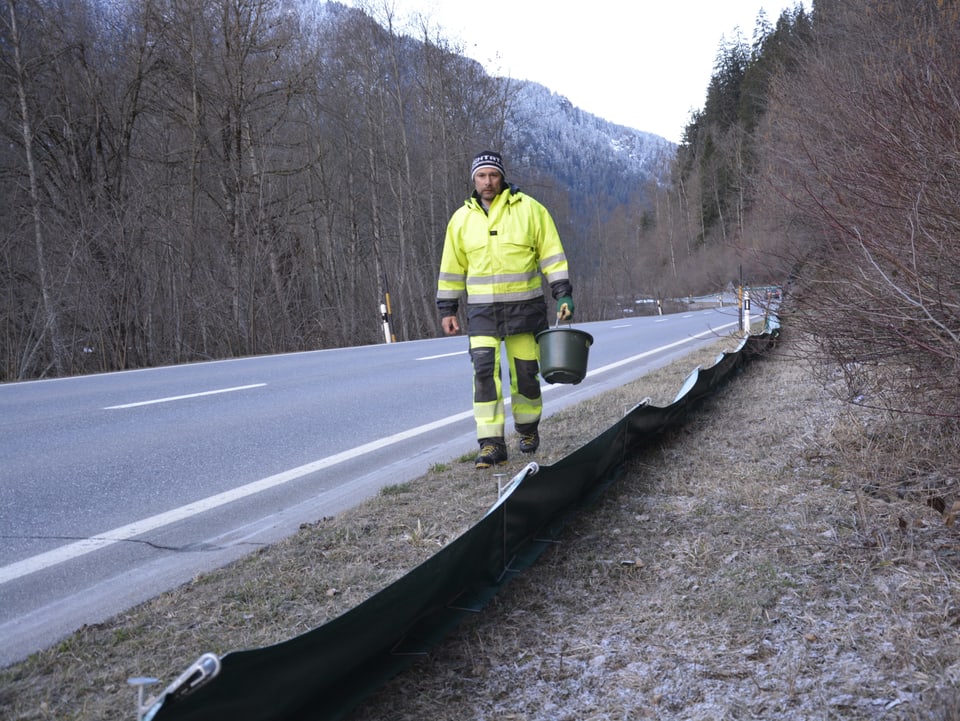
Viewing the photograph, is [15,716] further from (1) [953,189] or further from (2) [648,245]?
(2) [648,245]

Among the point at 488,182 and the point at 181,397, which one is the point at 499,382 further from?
the point at 181,397

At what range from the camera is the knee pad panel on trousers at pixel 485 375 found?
15.6 feet

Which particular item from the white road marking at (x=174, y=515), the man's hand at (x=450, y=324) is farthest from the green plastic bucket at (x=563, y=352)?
the white road marking at (x=174, y=515)

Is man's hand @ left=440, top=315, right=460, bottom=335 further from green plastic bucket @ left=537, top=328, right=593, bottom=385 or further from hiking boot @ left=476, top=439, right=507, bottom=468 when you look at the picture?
hiking boot @ left=476, top=439, right=507, bottom=468

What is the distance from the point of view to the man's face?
472cm

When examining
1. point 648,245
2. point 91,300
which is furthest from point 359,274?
point 648,245

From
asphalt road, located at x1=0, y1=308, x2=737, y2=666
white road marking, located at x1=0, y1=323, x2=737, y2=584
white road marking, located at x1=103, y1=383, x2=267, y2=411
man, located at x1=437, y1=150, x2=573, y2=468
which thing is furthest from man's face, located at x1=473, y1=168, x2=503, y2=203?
white road marking, located at x1=103, y1=383, x2=267, y2=411

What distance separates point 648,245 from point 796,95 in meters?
77.2

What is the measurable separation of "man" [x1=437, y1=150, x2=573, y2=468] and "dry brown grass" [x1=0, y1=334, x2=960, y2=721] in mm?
814

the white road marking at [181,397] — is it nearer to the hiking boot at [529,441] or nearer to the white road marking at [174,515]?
the white road marking at [174,515]

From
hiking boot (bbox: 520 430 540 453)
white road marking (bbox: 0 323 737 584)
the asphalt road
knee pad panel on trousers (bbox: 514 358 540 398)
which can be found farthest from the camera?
hiking boot (bbox: 520 430 540 453)

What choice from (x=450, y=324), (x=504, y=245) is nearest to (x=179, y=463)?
(x=450, y=324)

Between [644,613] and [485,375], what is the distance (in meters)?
2.36

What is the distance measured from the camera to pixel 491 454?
4.71 metres
